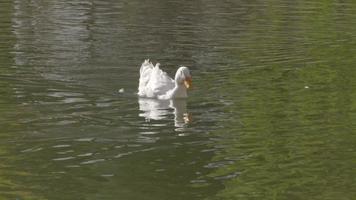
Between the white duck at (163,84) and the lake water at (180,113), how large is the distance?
0.29 metres

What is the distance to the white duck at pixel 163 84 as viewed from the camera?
2003cm

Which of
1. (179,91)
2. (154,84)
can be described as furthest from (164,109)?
(154,84)

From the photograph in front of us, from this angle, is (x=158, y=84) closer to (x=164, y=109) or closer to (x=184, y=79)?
(x=184, y=79)

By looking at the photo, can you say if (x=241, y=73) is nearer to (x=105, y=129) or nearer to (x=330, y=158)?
(x=105, y=129)

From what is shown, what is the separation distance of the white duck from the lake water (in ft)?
0.95

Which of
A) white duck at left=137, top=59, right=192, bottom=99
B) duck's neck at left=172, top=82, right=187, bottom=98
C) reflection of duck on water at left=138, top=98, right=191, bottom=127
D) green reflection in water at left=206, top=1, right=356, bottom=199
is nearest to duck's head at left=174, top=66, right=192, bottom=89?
white duck at left=137, top=59, right=192, bottom=99

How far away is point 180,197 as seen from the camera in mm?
12945

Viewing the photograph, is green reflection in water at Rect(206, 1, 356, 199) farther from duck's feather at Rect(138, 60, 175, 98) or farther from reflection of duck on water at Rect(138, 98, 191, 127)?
duck's feather at Rect(138, 60, 175, 98)

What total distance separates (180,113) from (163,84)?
6.19 ft

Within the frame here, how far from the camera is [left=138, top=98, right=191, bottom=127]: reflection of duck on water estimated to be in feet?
59.8

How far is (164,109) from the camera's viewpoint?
19.5m

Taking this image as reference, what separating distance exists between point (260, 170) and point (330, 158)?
1289 mm

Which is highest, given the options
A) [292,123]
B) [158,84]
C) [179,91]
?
[158,84]

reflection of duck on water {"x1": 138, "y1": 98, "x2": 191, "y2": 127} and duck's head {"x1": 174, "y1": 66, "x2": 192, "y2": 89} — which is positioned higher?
duck's head {"x1": 174, "y1": 66, "x2": 192, "y2": 89}
